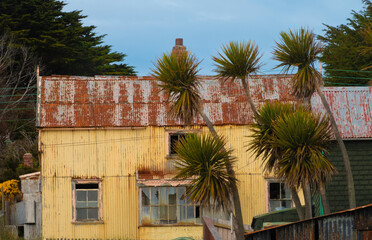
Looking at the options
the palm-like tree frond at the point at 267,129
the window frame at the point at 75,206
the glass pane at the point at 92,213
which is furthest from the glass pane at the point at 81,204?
the palm-like tree frond at the point at 267,129

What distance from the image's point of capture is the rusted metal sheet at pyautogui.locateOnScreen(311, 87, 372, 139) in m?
25.3

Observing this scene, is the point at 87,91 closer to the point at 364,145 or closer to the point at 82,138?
the point at 82,138

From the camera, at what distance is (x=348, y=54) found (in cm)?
4822

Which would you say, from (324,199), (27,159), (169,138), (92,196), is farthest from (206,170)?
(27,159)

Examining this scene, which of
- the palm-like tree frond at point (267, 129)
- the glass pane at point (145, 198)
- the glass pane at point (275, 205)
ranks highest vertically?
the palm-like tree frond at point (267, 129)

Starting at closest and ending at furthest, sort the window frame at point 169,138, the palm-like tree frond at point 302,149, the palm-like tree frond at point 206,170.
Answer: the palm-like tree frond at point 302,149 → the palm-like tree frond at point 206,170 → the window frame at point 169,138

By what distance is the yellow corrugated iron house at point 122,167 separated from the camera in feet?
88.6

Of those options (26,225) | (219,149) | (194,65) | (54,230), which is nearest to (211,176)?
(219,149)

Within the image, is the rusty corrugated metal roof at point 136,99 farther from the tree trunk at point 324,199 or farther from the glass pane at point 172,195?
the tree trunk at point 324,199

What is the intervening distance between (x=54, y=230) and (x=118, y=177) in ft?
10.4

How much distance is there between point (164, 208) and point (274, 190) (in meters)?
4.38

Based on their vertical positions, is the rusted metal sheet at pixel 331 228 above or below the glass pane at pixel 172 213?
above

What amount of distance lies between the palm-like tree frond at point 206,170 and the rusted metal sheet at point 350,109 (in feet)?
17.0

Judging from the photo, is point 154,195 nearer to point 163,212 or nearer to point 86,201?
point 163,212
